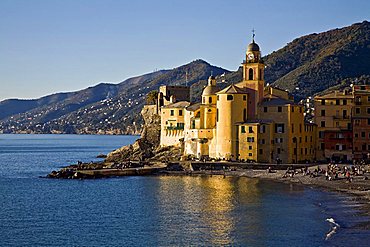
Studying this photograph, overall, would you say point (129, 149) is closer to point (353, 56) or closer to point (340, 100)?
point (340, 100)

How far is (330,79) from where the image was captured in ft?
584

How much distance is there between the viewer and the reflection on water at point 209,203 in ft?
172

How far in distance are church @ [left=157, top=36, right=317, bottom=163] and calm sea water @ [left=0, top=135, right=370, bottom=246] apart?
914 centimetres

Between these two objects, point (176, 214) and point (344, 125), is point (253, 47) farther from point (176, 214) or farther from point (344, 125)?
point (176, 214)

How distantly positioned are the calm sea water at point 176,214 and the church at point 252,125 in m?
9.14

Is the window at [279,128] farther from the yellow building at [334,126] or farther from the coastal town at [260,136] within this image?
the yellow building at [334,126]

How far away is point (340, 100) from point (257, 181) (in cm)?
2215

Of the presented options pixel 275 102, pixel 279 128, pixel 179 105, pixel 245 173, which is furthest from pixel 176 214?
pixel 179 105

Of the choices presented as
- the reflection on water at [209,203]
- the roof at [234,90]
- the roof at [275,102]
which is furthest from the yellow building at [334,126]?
the reflection on water at [209,203]

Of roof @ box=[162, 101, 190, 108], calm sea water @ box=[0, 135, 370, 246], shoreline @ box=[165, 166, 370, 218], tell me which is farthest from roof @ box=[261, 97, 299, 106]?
roof @ box=[162, 101, 190, 108]

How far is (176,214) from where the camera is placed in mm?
59750

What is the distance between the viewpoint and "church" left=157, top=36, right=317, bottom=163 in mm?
91625

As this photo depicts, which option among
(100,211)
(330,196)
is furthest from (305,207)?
(100,211)

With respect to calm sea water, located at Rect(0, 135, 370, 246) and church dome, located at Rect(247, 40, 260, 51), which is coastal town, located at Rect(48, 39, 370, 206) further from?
calm sea water, located at Rect(0, 135, 370, 246)
